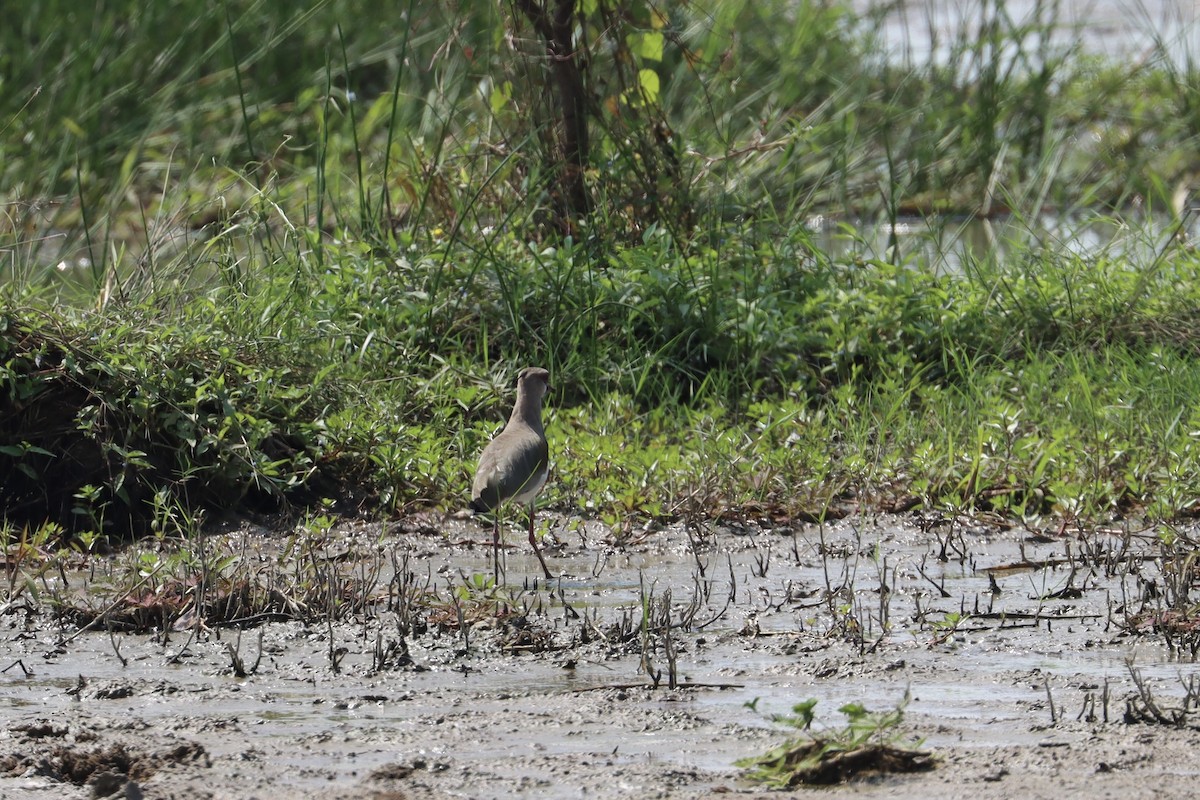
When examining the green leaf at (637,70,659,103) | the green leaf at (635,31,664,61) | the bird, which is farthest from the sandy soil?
the green leaf at (635,31,664,61)

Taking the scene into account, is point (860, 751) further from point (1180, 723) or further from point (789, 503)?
point (789, 503)

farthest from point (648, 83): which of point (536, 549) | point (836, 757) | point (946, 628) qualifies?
point (836, 757)

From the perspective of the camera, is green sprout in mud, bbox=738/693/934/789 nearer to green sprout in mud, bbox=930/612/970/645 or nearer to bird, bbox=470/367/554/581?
green sprout in mud, bbox=930/612/970/645

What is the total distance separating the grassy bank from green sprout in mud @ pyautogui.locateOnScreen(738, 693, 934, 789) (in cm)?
235

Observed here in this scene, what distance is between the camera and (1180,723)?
11.8 ft

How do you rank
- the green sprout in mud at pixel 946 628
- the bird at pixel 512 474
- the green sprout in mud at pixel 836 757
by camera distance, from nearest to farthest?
the green sprout in mud at pixel 836 757, the green sprout in mud at pixel 946 628, the bird at pixel 512 474

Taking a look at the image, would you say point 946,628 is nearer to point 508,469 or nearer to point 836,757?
point 836,757

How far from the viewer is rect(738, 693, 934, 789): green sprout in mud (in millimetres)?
3350

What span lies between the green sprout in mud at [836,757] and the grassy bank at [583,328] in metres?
2.35

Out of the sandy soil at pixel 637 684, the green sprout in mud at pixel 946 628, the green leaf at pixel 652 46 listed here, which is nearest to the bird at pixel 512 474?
the sandy soil at pixel 637 684

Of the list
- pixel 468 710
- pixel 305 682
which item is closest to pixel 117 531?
pixel 305 682

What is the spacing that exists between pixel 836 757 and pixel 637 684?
77 cm

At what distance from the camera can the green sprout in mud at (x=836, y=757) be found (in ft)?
11.0

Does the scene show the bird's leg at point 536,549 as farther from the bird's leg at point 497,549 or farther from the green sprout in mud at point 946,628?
the green sprout in mud at point 946,628
